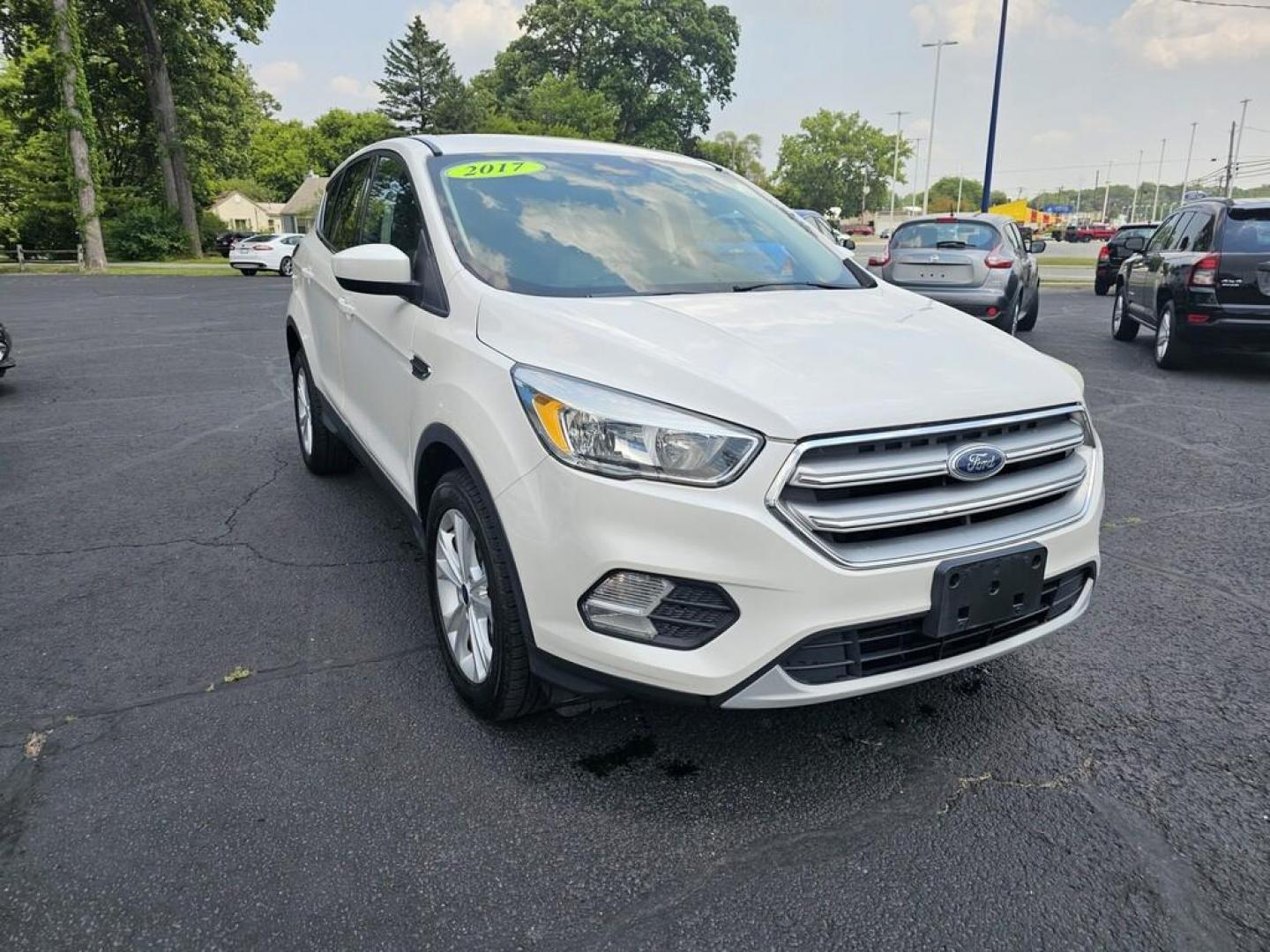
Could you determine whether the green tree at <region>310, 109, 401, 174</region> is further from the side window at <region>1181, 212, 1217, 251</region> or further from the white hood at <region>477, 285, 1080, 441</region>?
the white hood at <region>477, 285, 1080, 441</region>

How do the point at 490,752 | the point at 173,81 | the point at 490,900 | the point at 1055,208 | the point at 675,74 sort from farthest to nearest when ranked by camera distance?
the point at 1055,208
the point at 675,74
the point at 173,81
the point at 490,752
the point at 490,900

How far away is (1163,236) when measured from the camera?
33.0 ft

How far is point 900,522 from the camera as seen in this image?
214 cm

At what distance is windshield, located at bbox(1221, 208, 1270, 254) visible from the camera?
8.14 m

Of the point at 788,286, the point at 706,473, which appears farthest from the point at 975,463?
the point at 788,286

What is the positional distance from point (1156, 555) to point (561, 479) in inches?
134

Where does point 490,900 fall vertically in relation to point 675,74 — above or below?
below

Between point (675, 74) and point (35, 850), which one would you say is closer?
point (35, 850)

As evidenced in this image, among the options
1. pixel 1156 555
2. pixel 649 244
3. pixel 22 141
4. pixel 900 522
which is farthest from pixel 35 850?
pixel 22 141

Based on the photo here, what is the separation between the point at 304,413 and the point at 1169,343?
27.5 ft

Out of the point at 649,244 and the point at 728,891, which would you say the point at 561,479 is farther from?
the point at 649,244

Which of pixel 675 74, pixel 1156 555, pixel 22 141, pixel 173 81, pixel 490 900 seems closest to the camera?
pixel 490 900

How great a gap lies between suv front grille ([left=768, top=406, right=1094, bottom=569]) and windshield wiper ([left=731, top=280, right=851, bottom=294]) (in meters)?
1.10

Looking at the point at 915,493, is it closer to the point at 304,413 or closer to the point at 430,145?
the point at 430,145
